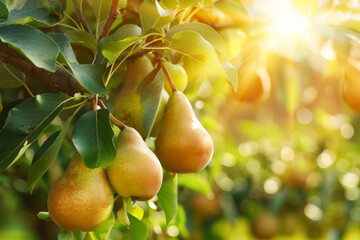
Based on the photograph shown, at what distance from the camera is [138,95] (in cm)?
80

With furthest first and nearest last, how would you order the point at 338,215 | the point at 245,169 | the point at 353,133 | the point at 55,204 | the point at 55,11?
1. the point at 353,133
2. the point at 245,169
3. the point at 338,215
4. the point at 55,11
5. the point at 55,204

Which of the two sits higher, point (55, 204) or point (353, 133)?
point (55, 204)

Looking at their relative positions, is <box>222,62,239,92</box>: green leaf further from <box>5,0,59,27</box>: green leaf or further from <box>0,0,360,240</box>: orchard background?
<box>5,0,59,27</box>: green leaf

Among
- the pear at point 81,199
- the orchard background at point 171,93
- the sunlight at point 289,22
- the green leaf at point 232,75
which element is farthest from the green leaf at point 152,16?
the sunlight at point 289,22

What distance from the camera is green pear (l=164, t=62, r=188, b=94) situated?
849mm

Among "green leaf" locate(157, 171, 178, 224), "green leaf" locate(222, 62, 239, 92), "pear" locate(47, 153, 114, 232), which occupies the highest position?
"green leaf" locate(222, 62, 239, 92)

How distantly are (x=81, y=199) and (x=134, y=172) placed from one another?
0.08 m

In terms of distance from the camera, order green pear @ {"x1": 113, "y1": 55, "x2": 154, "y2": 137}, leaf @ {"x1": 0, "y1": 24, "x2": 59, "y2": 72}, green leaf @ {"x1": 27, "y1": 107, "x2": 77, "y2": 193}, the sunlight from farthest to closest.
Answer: the sunlight < green pear @ {"x1": 113, "y1": 55, "x2": 154, "y2": 137} < green leaf @ {"x1": 27, "y1": 107, "x2": 77, "y2": 193} < leaf @ {"x1": 0, "y1": 24, "x2": 59, "y2": 72}

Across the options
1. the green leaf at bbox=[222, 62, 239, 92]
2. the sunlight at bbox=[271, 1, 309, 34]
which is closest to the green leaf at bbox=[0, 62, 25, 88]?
the green leaf at bbox=[222, 62, 239, 92]

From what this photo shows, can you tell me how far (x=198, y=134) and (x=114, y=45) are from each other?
19 cm

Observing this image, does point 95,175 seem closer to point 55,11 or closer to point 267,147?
point 55,11

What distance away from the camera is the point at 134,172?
2.09ft

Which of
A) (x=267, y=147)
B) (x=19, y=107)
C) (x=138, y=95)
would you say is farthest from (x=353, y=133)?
(x=19, y=107)

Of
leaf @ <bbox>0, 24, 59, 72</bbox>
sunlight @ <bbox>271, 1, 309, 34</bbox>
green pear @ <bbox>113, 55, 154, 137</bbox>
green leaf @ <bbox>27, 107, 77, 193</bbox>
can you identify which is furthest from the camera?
sunlight @ <bbox>271, 1, 309, 34</bbox>
